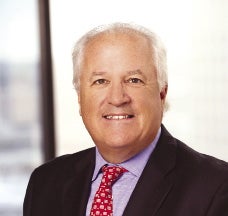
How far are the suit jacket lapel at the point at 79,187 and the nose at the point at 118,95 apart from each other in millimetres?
307

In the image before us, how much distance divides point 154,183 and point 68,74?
1.77m

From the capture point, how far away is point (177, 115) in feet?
10.0

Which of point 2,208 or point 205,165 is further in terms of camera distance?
point 2,208

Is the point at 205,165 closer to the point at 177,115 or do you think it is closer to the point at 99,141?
the point at 99,141

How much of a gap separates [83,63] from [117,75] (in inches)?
5.8

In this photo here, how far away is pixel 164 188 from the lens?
150 cm

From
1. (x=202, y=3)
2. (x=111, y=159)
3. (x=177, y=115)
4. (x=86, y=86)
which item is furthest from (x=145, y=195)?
(x=202, y=3)

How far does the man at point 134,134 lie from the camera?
4.86 feet

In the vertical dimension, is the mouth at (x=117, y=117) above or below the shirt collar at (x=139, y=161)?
above

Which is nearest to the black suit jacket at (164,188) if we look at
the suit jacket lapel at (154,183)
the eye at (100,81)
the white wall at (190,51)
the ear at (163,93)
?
the suit jacket lapel at (154,183)

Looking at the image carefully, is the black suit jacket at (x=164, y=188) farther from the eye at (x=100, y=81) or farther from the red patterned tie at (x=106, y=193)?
the eye at (x=100, y=81)

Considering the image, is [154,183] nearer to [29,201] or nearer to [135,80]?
[135,80]

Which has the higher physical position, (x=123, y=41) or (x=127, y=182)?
(x=123, y=41)

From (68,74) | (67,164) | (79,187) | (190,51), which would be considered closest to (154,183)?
(79,187)
